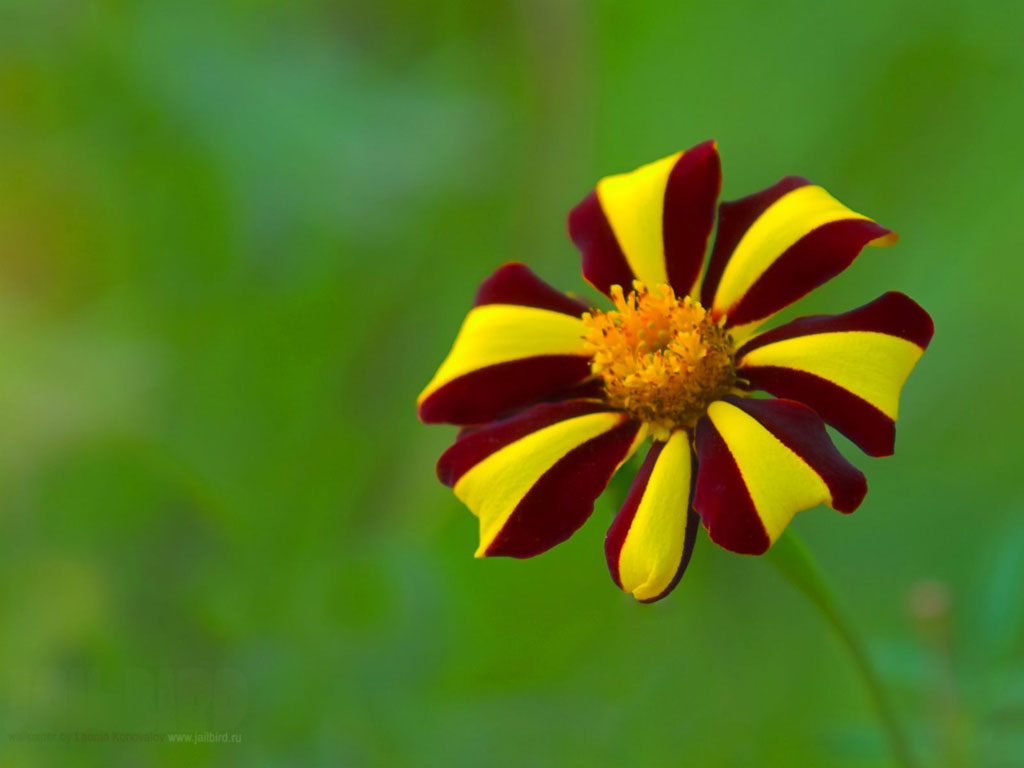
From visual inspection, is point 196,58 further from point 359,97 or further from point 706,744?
point 706,744

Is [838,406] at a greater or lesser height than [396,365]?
lesser

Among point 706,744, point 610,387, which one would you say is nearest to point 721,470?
point 610,387

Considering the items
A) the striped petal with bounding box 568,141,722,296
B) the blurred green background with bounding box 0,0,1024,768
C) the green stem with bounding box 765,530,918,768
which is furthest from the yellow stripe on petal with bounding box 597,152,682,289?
the blurred green background with bounding box 0,0,1024,768

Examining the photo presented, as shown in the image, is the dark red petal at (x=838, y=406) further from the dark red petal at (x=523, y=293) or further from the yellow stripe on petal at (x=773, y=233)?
the dark red petal at (x=523, y=293)

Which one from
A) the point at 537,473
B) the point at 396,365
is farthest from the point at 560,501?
the point at 396,365

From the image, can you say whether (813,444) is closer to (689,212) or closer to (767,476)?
(767,476)

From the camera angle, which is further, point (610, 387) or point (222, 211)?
point (222, 211)

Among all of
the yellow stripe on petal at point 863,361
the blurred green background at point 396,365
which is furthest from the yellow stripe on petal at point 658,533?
the blurred green background at point 396,365
